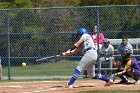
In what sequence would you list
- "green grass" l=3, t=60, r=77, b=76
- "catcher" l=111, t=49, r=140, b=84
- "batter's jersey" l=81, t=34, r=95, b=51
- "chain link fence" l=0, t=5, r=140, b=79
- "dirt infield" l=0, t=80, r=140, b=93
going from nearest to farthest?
"dirt infield" l=0, t=80, r=140, b=93, "batter's jersey" l=81, t=34, r=95, b=51, "catcher" l=111, t=49, r=140, b=84, "green grass" l=3, t=60, r=77, b=76, "chain link fence" l=0, t=5, r=140, b=79

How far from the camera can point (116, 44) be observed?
2212 centimetres

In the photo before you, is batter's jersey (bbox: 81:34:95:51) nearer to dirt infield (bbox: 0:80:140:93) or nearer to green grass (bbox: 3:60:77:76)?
dirt infield (bbox: 0:80:140:93)

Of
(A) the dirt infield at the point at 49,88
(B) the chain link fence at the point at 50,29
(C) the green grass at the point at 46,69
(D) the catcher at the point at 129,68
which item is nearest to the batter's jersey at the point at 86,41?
(A) the dirt infield at the point at 49,88

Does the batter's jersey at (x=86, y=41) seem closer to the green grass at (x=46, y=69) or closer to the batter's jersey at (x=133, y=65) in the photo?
the batter's jersey at (x=133, y=65)

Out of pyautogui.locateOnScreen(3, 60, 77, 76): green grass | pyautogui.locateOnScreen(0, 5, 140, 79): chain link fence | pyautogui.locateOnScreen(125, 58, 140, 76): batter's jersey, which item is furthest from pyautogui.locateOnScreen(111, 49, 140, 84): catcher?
pyautogui.locateOnScreen(3, 60, 77, 76): green grass

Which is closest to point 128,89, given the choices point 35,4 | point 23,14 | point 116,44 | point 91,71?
point 91,71

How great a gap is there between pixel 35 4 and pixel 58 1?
1882 millimetres

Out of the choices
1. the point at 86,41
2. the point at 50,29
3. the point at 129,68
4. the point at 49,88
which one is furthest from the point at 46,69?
the point at 86,41

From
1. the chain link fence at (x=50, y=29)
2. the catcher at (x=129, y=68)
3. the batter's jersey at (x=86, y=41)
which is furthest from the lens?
the chain link fence at (x=50, y=29)

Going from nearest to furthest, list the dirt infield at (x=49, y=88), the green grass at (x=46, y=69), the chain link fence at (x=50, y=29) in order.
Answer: the dirt infield at (x=49, y=88) → the green grass at (x=46, y=69) → the chain link fence at (x=50, y=29)

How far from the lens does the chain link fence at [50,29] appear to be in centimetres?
2223

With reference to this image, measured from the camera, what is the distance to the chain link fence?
72.9ft

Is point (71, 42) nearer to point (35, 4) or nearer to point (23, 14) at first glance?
Answer: point (23, 14)

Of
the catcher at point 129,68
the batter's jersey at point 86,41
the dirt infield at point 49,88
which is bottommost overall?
the dirt infield at point 49,88
